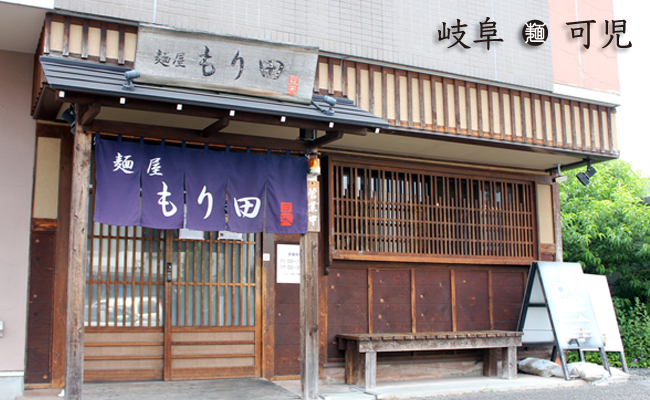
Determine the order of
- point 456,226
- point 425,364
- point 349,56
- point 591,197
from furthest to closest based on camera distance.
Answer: point 591,197 → point 456,226 → point 425,364 → point 349,56

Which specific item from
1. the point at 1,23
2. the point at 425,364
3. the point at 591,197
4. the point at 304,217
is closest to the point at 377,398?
the point at 425,364

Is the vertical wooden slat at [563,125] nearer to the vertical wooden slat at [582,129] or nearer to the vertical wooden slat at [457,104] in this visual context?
the vertical wooden slat at [582,129]

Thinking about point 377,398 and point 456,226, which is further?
point 456,226

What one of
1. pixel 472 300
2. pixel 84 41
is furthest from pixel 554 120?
pixel 84 41

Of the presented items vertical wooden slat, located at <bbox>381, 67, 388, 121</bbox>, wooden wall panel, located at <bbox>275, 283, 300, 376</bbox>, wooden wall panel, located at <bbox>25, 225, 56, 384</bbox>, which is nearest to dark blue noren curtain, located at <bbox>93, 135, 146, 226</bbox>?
wooden wall panel, located at <bbox>25, 225, 56, 384</bbox>

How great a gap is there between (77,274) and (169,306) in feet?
8.21

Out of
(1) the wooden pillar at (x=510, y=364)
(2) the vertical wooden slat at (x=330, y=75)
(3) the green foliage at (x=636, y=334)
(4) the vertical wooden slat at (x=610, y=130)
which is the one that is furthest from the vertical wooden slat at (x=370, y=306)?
(3) the green foliage at (x=636, y=334)

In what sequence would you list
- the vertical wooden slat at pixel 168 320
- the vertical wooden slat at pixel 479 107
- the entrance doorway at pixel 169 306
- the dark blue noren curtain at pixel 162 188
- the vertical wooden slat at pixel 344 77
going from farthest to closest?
the vertical wooden slat at pixel 479 107 < the vertical wooden slat at pixel 344 77 < the vertical wooden slat at pixel 168 320 < the entrance doorway at pixel 169 306 < the dark blue noren curtain at pixel 162 188

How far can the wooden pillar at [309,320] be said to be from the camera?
7.66 meters

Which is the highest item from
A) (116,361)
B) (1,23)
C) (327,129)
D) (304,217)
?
(1,23)

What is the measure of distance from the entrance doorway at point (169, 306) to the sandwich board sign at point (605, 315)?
6.34m

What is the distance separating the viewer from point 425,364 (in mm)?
10086

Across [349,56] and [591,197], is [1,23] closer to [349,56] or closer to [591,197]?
[349,56]

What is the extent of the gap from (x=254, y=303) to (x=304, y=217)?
2.17 metres
